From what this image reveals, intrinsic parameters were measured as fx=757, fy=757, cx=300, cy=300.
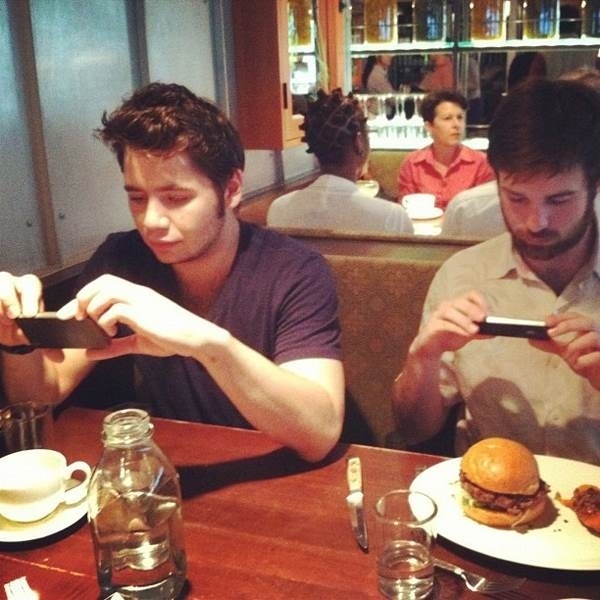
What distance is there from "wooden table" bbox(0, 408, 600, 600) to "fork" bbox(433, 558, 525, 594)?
0.01 metres

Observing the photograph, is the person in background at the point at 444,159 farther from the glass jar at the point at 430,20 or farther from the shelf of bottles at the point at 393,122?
the glass jar at the point at 430,20

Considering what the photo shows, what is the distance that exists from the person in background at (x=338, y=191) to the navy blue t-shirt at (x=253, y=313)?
4.18 ft

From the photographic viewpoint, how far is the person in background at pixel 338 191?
9.39 ft

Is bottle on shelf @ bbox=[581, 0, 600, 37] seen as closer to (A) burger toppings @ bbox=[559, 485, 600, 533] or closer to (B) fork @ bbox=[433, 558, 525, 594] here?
(A) burger toppings @ bbox=[559, 485, 600, 533]

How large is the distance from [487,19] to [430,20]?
1.14 feet

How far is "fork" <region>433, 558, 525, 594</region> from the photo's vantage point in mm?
924

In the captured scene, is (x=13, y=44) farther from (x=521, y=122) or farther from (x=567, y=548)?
(x=567, y=548)

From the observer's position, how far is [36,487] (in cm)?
108

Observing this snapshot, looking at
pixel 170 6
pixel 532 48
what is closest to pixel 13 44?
pixel 170 6

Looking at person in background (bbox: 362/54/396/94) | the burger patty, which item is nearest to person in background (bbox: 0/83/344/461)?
the burger patty

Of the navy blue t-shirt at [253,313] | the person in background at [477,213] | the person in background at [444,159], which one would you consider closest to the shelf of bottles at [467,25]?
the person in background at [444,159]

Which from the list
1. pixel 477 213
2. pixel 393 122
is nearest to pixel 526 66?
pixel 393 122

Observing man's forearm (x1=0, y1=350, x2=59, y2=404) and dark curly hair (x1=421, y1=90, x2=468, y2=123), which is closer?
man's forearm (x1=0, y1=350, x2=59, y2=404)

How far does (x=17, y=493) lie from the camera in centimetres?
108
